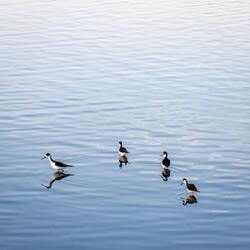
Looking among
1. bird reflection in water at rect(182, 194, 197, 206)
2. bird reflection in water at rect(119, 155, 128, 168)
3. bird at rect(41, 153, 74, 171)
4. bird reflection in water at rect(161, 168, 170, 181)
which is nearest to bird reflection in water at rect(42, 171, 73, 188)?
bird at rect(41, 153, 74, 171)

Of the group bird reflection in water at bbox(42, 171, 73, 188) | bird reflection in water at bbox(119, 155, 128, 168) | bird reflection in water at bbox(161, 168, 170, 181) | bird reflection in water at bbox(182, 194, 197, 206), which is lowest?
bird reflection in water at bbox(182, 194, 197, 206)

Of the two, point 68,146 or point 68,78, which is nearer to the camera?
point 68,146

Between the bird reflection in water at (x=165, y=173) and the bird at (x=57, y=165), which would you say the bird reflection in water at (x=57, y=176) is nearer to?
the bird at (x=57, y=165)

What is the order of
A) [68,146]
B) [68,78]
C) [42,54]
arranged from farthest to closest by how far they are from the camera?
[42,54] < [68,78] < [68,146]

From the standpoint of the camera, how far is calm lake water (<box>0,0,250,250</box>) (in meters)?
26.5

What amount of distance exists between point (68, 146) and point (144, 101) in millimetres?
8897

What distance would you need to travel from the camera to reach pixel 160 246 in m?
24.9

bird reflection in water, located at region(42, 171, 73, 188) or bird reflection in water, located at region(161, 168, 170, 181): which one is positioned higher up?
bird reflection in water, located at region(161, 168, 170, 181)

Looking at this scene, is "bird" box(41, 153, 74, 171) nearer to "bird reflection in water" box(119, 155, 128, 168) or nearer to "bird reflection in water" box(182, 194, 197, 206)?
"bird reflection in water" box(119, 155, 128, 168)

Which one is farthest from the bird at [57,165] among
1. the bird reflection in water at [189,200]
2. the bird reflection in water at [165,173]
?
the bird reflection in water at [189,200]

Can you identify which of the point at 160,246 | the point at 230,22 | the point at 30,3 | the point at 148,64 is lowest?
the point at 160,246

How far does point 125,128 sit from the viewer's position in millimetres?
38250

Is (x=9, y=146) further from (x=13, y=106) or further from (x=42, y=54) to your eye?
(x=42, y=54)

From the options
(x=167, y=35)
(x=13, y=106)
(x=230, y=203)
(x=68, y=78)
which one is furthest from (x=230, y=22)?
(x=230, y=203)
